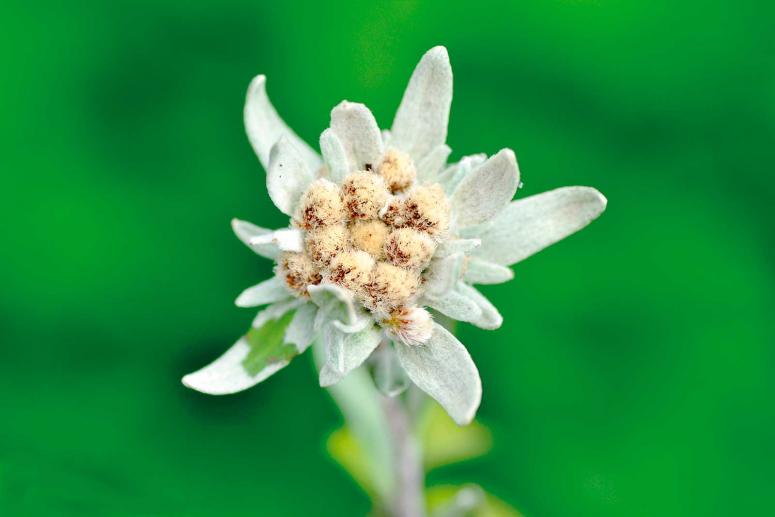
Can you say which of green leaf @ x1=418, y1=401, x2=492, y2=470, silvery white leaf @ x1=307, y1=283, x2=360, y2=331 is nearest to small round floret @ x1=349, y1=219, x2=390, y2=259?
silvery white leaf @ x1=307, y1=283, x2=360, y2=331

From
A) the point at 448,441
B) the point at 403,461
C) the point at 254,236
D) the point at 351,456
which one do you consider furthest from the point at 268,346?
the point at 448,441

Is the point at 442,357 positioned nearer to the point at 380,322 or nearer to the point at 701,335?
the point at 380,322

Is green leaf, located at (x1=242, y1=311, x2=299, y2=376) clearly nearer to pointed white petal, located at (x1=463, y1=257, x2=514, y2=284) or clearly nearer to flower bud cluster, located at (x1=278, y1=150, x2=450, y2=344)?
flower bud cluster, located at (x1=278, y1=150, x2=450, y2=344)

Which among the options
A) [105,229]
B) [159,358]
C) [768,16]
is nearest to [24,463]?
[159,358]

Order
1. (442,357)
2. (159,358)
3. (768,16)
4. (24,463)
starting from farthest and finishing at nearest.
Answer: (159,358)
(768,16)
(24,463)
(442,357)

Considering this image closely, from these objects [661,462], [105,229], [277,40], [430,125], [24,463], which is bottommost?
[661,462]

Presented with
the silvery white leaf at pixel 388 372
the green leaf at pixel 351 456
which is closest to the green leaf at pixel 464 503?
the green leaf at pixel 351 456

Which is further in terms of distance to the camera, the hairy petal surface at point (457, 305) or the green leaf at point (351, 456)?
the green leaf at point (351, 456)

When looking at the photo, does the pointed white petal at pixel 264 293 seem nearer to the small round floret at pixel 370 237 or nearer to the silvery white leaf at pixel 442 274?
the small round floret at pixel 370 237
